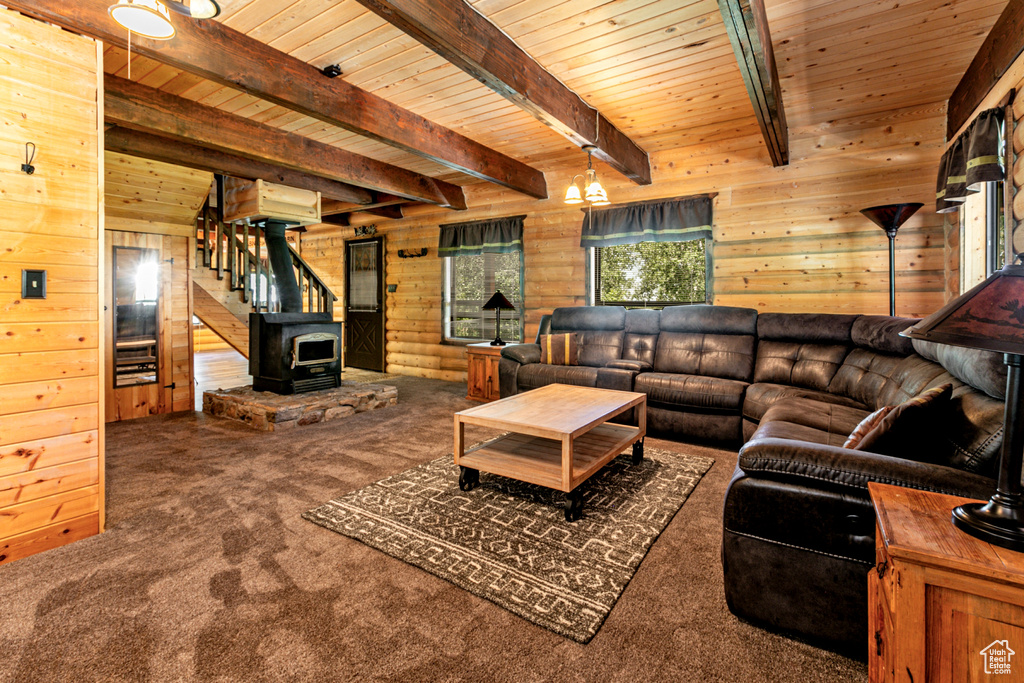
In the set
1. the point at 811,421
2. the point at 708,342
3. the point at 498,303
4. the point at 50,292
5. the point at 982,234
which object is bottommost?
the point at 811,421

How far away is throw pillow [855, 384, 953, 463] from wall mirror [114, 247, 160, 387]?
5396 mm

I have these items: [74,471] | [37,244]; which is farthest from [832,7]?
[74,471]

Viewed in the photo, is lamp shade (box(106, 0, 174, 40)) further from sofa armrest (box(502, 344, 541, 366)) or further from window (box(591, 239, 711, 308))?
window (box(591, 239, 711, 308))

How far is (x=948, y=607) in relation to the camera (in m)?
0.95

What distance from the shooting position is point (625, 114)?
3.81 metres

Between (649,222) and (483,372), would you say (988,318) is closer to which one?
(649,222)

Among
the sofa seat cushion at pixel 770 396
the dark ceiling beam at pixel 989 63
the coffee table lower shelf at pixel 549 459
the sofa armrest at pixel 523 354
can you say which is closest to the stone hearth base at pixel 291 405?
the sofa armrest at pixel 523 354

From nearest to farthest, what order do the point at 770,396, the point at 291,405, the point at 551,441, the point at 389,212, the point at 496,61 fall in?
the point at 496,61
the point at 551,441
the point at 770,396
the point at 291,405
the point at 389,212

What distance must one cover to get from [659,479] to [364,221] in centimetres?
612

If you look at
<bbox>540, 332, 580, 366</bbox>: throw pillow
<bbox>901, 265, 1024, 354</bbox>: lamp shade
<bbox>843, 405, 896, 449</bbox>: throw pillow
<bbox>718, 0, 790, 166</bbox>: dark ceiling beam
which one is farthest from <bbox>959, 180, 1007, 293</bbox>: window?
<bbox>540, 332, 580, 366</bbox>: throw pillow

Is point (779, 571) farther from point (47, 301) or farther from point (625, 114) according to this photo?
point (625, 114)

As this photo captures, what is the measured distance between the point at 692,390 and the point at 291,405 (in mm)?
3288

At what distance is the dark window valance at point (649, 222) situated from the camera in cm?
454

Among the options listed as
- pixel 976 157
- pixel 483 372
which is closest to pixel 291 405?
pixel 483 372
